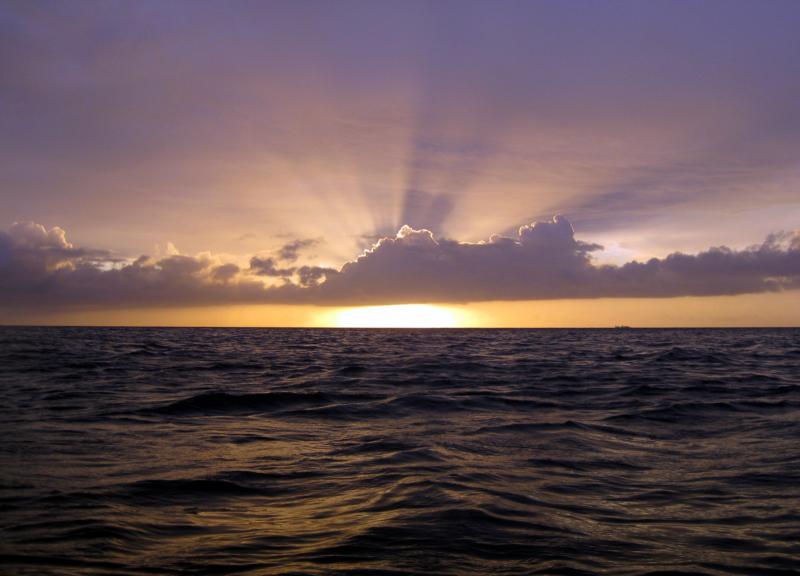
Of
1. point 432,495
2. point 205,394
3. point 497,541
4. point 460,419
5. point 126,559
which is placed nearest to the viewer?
point 126,559

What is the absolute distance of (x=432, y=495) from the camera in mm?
9852

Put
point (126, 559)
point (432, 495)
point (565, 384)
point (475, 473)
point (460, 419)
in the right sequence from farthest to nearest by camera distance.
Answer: point (565, 384) < point (460, 419) < point (475, 473) < point (432, 495) < point (126, 559)

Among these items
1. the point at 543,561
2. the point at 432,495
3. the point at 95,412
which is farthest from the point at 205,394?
the point at 543,561

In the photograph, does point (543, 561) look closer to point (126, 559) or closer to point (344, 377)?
point (126, 559)

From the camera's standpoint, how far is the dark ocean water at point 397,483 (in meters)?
7.25

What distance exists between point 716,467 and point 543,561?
649 cm

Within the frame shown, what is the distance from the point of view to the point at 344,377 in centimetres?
3080

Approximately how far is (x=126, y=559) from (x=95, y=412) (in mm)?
12632

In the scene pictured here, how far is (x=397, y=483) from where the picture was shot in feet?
34.8

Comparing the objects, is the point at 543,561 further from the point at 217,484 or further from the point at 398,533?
the point at 217,484

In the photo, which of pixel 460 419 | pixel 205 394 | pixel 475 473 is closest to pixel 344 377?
pixel 205 394

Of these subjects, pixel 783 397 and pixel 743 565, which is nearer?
pixel 743 565

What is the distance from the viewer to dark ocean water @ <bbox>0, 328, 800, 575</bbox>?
23.8 ft

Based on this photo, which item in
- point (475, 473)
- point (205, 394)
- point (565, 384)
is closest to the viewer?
point (475, 473)
